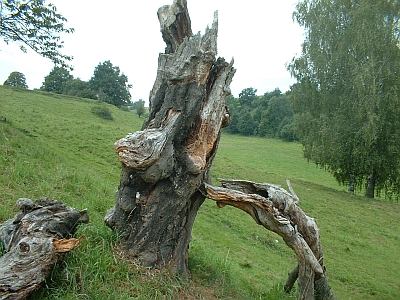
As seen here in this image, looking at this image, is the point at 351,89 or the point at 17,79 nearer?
the point at 351,89

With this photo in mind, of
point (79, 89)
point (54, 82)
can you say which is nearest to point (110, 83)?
point (79, 89)

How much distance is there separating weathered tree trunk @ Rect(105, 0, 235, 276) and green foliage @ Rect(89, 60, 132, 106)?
48994 millimetres

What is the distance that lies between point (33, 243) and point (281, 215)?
3.02 meters

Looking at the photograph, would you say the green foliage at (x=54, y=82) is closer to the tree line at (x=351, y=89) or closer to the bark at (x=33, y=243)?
the tree line at (x=351, y=89)

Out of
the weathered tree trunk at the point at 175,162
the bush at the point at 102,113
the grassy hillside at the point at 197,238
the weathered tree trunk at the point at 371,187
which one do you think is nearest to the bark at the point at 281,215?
the weathered tree trunk at the point at 175,162

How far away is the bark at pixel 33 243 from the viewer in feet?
11.2

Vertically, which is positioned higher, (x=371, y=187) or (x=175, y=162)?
(x=175, y=162)

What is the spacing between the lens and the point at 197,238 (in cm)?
862

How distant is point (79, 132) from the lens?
20.2m

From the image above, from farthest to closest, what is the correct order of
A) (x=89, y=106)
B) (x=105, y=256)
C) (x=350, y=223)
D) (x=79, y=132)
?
(x=89, y=106) < (x=79, y=132) < (x=350, y=223) < (x=105, y=256)

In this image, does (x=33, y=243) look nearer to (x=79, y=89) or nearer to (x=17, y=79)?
(x=79, y=89)

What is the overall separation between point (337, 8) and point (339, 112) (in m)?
6.53

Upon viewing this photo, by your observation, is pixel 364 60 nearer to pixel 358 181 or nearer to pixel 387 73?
pixel 387 73

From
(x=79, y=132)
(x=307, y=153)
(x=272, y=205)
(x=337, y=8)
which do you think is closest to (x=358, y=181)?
(x=307, y=153)
